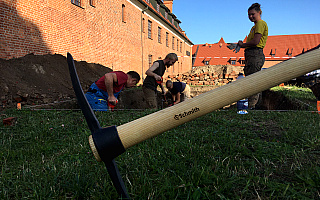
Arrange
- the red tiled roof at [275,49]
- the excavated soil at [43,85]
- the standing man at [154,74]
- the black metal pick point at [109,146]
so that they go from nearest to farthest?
the black metal pick point at [109,146], the standing man at [154,74], the excavated soil at [43,85], the red tiled roof at [275,49]

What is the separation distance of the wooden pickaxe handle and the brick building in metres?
8.32

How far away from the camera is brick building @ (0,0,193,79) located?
24.3ft

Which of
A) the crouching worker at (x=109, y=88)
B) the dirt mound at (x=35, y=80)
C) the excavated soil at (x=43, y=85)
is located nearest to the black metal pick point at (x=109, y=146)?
the crouching worker at (x=109, y=88)

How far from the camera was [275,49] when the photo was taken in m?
39.1

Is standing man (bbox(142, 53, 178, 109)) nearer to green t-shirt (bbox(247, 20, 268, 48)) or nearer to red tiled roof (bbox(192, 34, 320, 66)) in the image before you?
green t-shirt (bbox(247, 20, 268, 48))

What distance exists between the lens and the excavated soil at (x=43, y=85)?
5.82 meters

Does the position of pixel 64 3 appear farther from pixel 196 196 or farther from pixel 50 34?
pixel 196 196

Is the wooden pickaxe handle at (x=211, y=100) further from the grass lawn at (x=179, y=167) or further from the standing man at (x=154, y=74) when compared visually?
the standing man at (x=154, y=74)

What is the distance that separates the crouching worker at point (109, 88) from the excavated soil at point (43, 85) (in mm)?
1401

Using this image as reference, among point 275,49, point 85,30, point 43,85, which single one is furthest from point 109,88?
point 275,49

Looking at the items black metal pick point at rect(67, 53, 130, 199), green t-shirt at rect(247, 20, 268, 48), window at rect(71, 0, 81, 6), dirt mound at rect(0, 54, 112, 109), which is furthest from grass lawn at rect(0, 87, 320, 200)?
window at rect(71, 0, 81, 6)

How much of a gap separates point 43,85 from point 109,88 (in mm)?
4320

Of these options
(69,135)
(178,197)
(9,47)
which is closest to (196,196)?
(178,197)

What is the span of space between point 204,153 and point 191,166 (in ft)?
0.92
